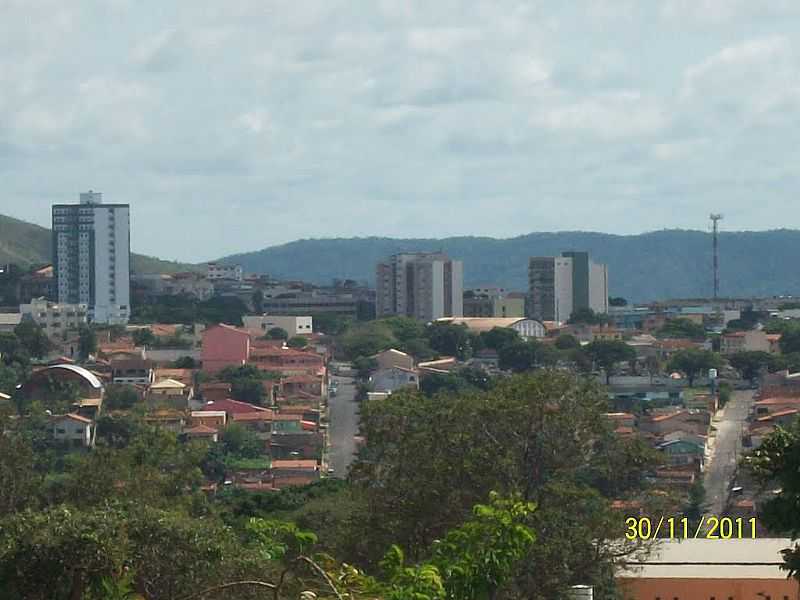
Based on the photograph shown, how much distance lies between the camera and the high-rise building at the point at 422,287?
116m

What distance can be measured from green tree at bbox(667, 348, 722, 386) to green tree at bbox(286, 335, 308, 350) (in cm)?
1645

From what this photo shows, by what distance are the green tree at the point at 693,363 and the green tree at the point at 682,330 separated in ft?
53.8

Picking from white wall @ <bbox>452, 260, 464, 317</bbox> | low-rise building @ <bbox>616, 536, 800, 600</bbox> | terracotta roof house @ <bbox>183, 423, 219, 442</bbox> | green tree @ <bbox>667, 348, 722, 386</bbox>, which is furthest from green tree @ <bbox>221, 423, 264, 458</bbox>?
white wall @ <bbox>452, 260, 464, 317</bbox>

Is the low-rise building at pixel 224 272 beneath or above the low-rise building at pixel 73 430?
above

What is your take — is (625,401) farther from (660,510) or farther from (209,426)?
(660,510)

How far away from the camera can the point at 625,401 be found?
7612 cm

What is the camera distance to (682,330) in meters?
104

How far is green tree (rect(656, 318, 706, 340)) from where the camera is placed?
10219cm

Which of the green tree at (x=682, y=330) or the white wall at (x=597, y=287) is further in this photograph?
the white wall at (x=597, y=287)

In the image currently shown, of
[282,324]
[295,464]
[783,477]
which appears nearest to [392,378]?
[282,324]

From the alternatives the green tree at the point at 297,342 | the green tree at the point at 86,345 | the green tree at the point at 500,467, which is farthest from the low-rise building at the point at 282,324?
the green tree at the point at 500,467

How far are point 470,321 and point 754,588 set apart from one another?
84.2m

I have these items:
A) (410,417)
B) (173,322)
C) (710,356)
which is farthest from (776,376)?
(410,417)

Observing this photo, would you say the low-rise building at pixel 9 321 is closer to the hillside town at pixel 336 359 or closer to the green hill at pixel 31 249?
the hillside town at pixel 336 359
